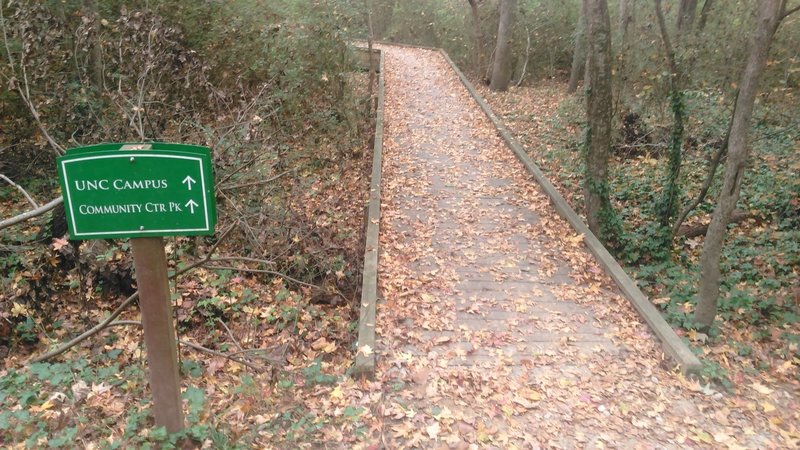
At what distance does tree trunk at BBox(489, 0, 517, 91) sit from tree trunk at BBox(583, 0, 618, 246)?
9489 mm

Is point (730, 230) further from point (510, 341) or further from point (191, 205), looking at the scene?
point (191, 205)

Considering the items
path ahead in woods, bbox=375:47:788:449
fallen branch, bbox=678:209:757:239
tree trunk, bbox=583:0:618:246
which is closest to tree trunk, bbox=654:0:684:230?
fallen branch, bbox=678:209:757:239

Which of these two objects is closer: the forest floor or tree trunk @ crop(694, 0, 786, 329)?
the forest floor

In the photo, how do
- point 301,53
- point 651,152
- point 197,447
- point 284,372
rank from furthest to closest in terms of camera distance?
point 301,53 → point 651,152 → point 284,372 → point 197,447

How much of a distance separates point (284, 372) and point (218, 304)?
1.98 metres

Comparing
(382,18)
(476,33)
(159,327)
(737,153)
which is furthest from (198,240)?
(382,18)

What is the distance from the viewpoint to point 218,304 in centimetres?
618

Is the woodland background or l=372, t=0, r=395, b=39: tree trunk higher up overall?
l=372, t=0, r=395, b=39: tree trunk

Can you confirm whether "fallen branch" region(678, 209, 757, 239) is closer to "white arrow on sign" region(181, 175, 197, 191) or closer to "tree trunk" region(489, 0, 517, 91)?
"white arrow on sign" region(181, 175, 197, 191)

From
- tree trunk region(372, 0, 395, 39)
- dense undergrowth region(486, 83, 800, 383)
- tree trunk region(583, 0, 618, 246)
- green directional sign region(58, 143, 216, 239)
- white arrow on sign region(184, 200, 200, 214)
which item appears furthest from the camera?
tree trunk region(372, 0, 395, 39)

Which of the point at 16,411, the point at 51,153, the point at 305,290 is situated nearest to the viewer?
the point at 16,411

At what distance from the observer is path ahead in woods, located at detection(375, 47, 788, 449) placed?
13.7ft

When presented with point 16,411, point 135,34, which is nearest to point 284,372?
point 16,411

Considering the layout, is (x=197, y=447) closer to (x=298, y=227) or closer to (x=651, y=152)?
(x=298, y=227)
